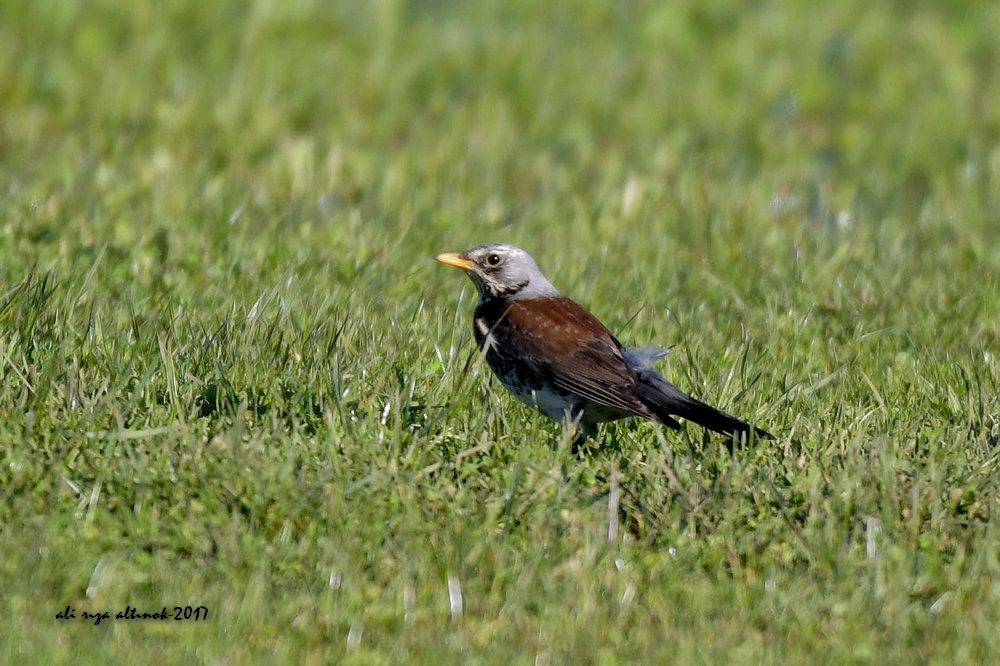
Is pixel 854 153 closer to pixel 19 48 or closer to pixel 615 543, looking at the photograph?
pixel 19 48

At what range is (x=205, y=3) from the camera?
12477mm

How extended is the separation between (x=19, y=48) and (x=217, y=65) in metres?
1.46

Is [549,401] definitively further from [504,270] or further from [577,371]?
[504,270]

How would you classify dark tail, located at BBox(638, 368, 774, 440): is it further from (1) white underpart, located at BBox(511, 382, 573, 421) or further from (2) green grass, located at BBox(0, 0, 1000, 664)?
(1) white underpart, located at BBox(511, 382, 573, 421)

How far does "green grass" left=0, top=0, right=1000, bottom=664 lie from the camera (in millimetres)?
4781

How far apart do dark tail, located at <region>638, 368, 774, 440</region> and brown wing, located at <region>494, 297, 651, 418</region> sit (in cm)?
6

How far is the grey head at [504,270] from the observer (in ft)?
23.0

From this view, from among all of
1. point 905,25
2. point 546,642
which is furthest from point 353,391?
point 905,25

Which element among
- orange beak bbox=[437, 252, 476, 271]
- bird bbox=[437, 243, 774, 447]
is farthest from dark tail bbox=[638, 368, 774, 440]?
orange beak bbox=[437, 252, 476, 271]

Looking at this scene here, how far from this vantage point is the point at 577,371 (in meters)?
6.18

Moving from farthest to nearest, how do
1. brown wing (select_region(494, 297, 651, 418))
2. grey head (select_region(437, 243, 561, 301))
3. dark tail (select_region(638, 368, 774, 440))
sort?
grey head (select_region(437, 243, 561, 301)) < brown wing (select_region(494, 297, 651, 418)) < dark tail (select_region(638, 368, 774, 440))

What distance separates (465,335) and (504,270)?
40 cm

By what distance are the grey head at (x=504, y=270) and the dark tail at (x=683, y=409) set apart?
3.49ft

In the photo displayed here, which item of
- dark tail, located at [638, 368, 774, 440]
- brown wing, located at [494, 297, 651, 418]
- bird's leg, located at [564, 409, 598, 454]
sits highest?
dark tail, located at [638, 368, 774, 440]
